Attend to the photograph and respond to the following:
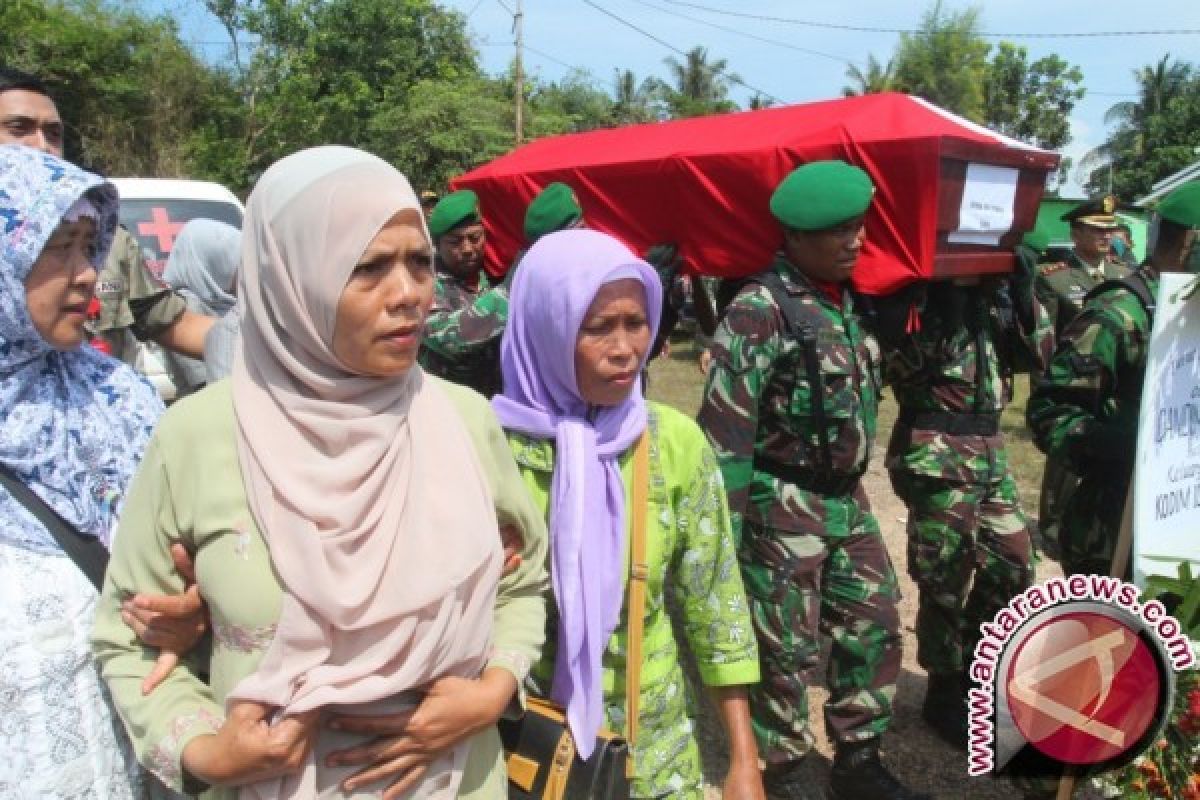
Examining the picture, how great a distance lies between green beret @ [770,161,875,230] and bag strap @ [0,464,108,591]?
2.10 metres

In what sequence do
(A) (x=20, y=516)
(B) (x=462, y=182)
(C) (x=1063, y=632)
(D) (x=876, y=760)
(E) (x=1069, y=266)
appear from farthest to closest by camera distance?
(E) (x=1069, y=266) < (B) (x=462, y=182) < (D) (x=876, y=760) < (C) (x=1063, y=632) < (A) (x=20, y=516)

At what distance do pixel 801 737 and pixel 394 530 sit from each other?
2.06 metres

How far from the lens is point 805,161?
140 inches

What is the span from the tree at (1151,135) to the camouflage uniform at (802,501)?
A: 32.8m

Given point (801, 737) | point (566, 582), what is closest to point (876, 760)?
point (801, 737)

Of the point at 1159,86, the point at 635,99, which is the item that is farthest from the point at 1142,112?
the point at 635,99

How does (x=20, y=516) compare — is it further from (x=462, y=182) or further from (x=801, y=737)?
(x=462, y=182)

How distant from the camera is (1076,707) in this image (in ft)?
5.90

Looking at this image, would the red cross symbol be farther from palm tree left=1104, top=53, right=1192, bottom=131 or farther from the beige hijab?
palm tree left=1104, top=53, right=1192, bottom=131

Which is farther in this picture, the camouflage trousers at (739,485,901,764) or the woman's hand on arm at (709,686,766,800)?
the camouflage trousers at (739,485,901,764)

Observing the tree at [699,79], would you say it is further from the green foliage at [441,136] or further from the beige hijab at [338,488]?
the beige hijab at [338,488]

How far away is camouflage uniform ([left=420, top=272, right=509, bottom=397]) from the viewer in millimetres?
3686

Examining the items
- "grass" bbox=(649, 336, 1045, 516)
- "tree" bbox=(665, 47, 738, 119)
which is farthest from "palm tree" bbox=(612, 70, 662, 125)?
"grass" bbox=(649, 336, 1045, 516)

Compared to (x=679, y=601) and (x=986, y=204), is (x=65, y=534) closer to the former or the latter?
(x=679, y=601)
